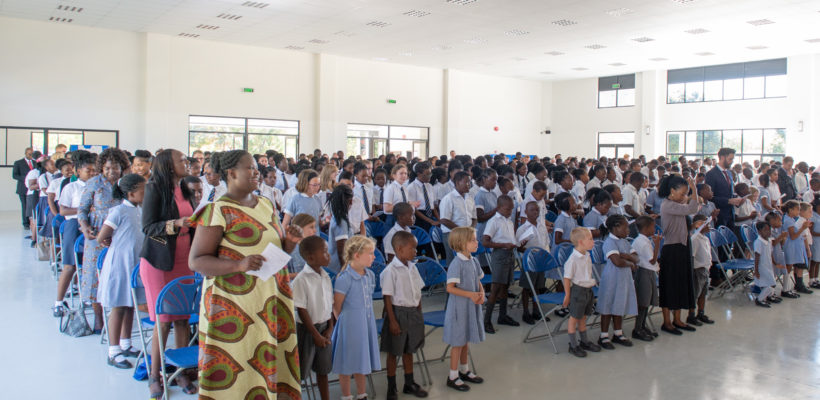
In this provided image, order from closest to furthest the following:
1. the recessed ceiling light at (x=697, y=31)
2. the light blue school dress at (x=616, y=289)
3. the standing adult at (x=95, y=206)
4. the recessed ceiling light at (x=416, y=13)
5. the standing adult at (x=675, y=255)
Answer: the standing adult at (x=95, y=206) < the light blue school dress at (x=616, y=289) < the standing adult at (x=675, y=255) < the recessed ceiling light at (x=416, y=13) < the recessed ceiling light at (x=697, y=31)

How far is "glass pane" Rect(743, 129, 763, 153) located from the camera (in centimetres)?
2083

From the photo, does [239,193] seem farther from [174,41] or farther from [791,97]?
[791,97]

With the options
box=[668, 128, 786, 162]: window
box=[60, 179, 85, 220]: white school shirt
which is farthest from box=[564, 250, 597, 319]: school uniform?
box=[668, 128, 786, 162]: window

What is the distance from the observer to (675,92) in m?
23.0

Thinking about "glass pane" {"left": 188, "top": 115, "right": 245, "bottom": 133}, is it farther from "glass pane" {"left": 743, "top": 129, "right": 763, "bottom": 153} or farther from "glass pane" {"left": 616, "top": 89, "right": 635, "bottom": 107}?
"glass pane" {"left": 743, "top": 129, "right": 763, "bottom": 153}

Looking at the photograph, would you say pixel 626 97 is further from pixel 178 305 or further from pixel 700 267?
pixel 178 305

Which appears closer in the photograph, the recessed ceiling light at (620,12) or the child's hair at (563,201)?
the child's hair at (563,201)

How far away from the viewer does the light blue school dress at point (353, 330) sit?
374cm

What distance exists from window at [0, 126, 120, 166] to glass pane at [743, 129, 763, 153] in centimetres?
2216

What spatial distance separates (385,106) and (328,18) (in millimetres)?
7208

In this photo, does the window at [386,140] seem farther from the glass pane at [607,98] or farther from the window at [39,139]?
the glass pane at [607,98]

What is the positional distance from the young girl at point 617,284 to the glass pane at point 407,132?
16.9 metres

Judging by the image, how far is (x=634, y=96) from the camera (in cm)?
2402

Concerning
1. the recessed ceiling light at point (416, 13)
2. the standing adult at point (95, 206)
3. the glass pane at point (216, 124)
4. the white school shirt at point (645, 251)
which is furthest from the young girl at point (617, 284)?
the glass pane at point (216, 124)
